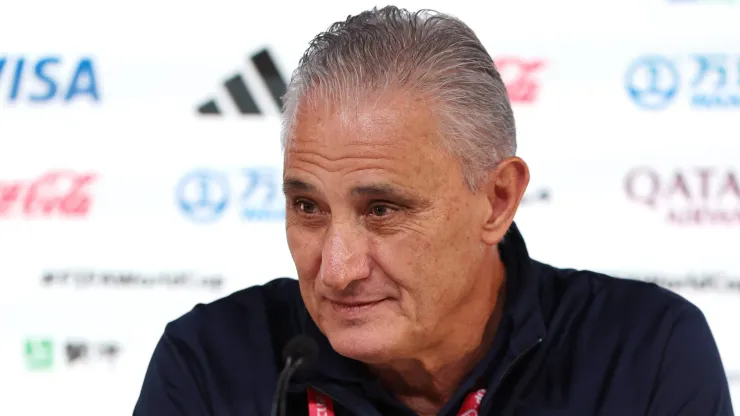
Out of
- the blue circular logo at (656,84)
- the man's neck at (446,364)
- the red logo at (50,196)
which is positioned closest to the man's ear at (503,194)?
the man's neck at (446,364)

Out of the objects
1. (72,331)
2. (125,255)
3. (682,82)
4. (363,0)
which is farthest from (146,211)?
(682,82)

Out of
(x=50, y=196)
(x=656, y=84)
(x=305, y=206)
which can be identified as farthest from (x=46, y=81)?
(x=656, y=84)

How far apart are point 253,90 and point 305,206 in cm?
148

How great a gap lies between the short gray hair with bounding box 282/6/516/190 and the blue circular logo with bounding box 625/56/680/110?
1.31 m

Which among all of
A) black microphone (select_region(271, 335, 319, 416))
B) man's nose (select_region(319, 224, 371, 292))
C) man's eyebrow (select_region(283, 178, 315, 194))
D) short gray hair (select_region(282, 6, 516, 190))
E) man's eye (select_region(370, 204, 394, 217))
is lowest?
black microphone (select_region(271, 335, 319, 416))

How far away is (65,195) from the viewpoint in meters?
2.95

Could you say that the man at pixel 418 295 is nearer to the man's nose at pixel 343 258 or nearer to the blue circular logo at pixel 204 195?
the man's nose at pixel 343 258

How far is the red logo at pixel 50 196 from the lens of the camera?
2.95 meters

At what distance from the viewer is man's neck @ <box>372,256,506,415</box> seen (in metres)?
1.67

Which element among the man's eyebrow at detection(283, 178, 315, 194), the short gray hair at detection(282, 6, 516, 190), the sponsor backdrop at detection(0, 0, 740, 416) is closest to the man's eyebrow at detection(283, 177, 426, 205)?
the man's eyebrow at detection(283, 178, 315, 194)

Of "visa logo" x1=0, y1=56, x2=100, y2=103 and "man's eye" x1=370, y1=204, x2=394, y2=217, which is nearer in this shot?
"man's eye" x1=370, y1=204, x2=394, y2=217

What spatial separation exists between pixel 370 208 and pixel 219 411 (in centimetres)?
50

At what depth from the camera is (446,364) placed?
1.69 meters

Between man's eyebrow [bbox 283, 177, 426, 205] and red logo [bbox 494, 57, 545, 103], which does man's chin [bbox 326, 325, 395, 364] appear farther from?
red logo [bbox 494, 57, 545, 103]
